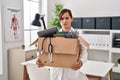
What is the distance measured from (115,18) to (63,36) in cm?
197

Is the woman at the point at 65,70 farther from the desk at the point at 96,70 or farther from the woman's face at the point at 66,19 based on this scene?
the desk at the point at 96,70

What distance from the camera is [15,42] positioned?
3.39 metres

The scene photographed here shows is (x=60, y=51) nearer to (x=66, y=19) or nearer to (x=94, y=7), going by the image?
(x=66, y=19)

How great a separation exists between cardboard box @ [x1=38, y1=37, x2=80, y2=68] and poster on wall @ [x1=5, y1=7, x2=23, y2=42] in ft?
6.38

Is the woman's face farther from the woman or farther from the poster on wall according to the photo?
the poster on wall

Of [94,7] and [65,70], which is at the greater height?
[94,7]

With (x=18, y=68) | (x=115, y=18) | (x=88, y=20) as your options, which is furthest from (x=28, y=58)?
(x=115, y=18)

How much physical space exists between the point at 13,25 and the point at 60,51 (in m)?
2.18

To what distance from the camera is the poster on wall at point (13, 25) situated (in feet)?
10.3

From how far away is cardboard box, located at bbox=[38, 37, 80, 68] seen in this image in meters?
1.32

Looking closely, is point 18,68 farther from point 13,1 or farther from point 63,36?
point 63,36

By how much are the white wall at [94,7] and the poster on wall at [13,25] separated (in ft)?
4.05

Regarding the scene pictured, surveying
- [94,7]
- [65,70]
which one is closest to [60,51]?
[65,70]

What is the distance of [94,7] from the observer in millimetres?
3588
